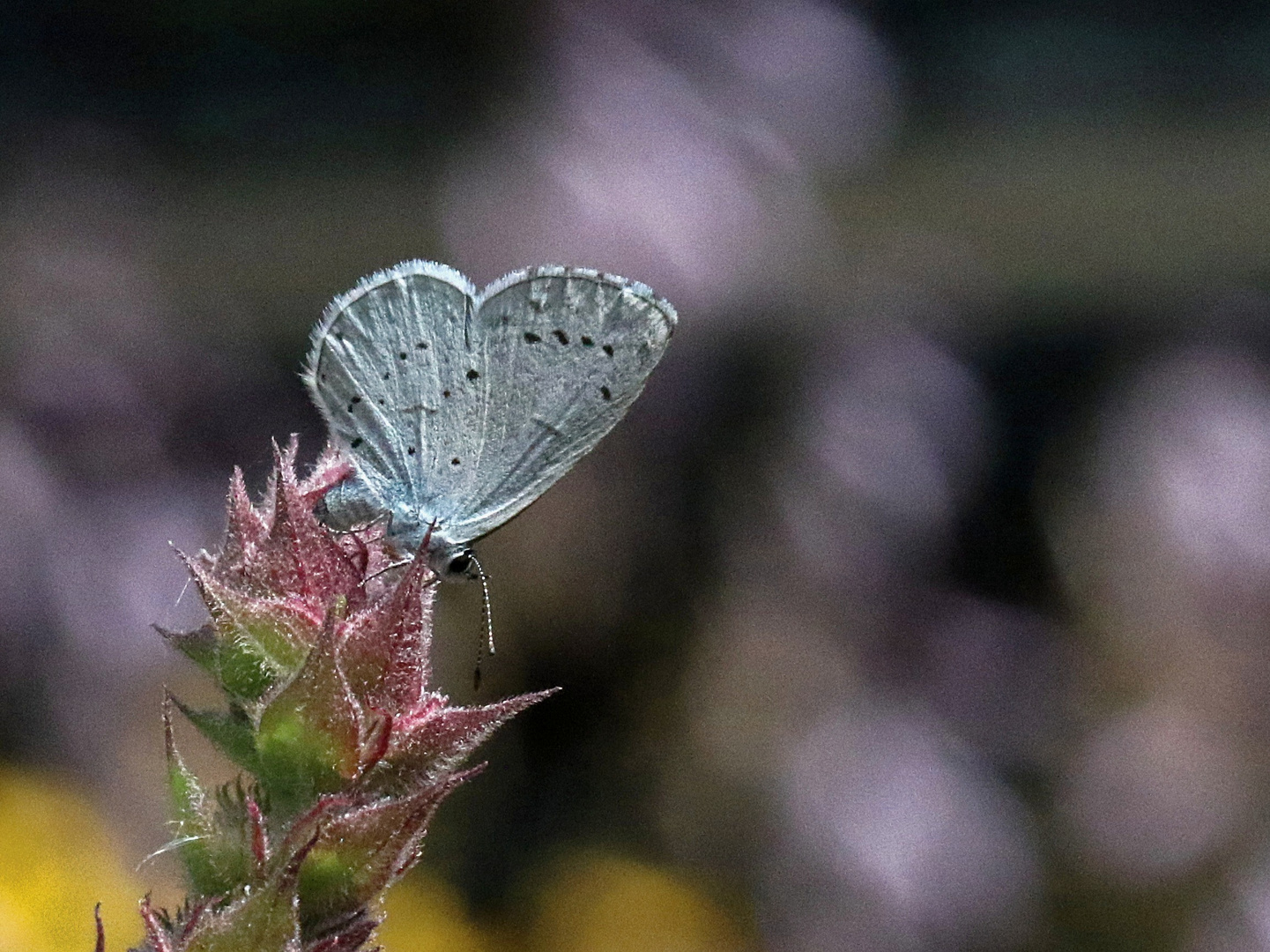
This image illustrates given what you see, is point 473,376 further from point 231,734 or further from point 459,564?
point 231,734

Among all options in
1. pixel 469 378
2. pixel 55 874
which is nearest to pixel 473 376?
pixel 469 378

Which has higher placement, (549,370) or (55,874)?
(549,370)

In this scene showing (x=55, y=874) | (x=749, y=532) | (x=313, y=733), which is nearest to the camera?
(x=313, y=733)

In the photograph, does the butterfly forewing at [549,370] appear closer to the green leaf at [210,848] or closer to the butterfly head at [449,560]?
the butterfly head at [449,560]

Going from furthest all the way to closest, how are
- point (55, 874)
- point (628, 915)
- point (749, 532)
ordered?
1. point (628, 915)
2. point (749, 532)
3. point (55, 874)

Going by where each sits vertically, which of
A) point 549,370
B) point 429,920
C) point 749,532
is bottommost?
point 429,920

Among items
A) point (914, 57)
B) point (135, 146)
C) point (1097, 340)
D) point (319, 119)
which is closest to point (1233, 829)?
point (1097, 340)

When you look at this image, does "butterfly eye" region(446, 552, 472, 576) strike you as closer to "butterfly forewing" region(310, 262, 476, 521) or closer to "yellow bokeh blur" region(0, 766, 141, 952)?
"butterfly forewing" region(310, 262, 476, 521)

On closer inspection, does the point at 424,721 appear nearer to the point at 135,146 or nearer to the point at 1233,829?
the point at 1233,829
